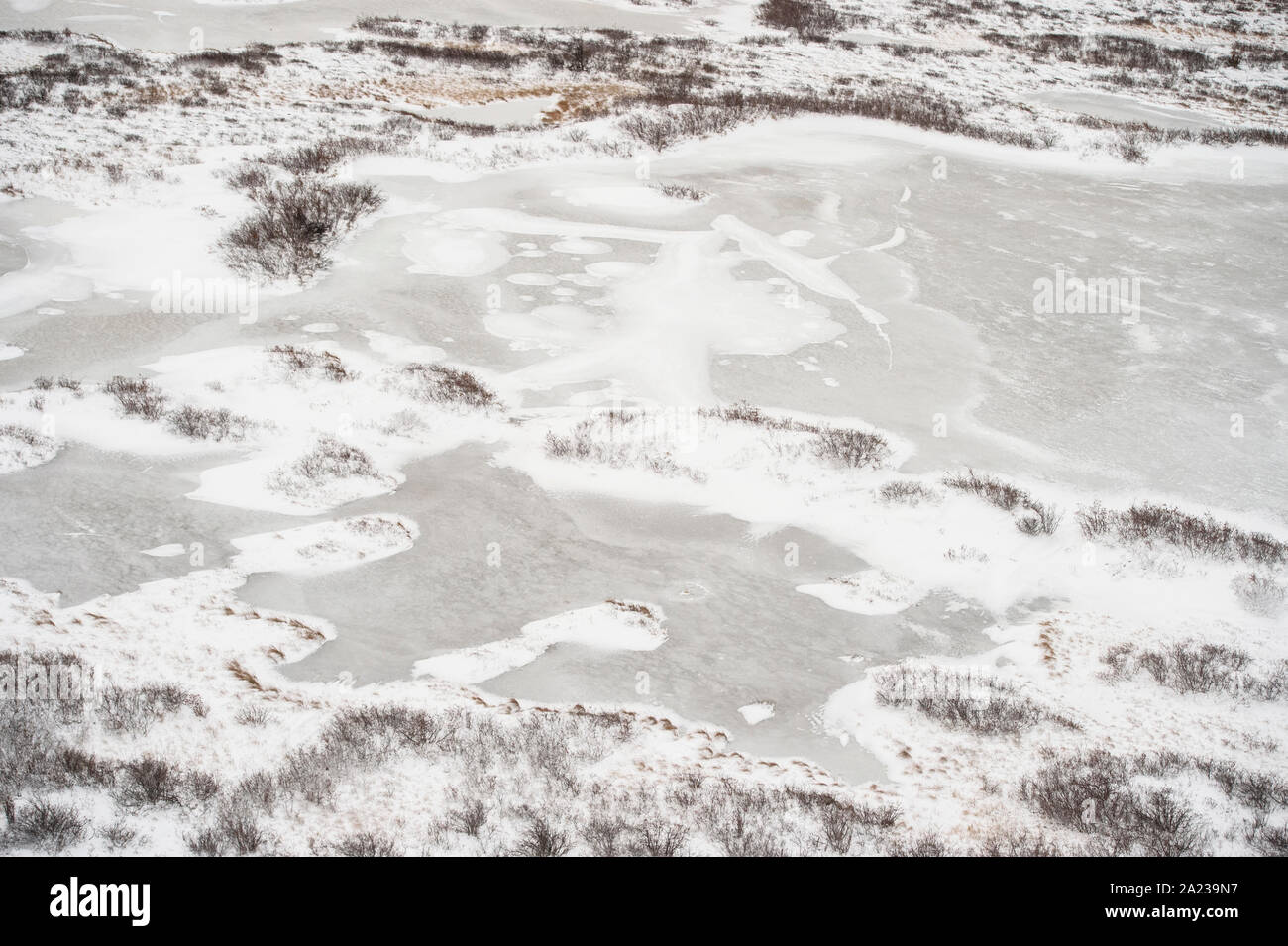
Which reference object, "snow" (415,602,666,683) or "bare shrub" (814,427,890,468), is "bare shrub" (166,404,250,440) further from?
"bare shrub" (814,427,890,468)

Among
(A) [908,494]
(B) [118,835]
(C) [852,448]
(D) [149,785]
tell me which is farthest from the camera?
(C) [852,448]

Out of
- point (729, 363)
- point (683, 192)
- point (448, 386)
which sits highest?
point (683, 192)

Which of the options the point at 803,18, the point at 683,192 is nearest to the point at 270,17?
the point at 803,18

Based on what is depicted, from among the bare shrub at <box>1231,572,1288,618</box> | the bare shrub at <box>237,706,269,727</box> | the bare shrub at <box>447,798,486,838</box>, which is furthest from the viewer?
the bare shrub at <box>1231,572,1288,618</box>

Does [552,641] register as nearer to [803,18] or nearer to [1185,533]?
[1185,533]

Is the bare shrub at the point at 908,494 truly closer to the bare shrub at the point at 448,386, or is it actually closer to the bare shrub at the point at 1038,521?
the bare shrub at the point at 1038,521

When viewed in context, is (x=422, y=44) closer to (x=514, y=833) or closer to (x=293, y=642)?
(x=293, y=642)

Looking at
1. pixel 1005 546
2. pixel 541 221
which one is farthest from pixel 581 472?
pixel 541 221

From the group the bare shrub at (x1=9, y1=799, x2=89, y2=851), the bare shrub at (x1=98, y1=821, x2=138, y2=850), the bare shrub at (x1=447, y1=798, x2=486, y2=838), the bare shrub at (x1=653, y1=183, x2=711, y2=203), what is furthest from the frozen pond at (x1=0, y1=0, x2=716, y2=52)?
the bare shrub at (x1=447, y1=798, x2=486, y2=838)
